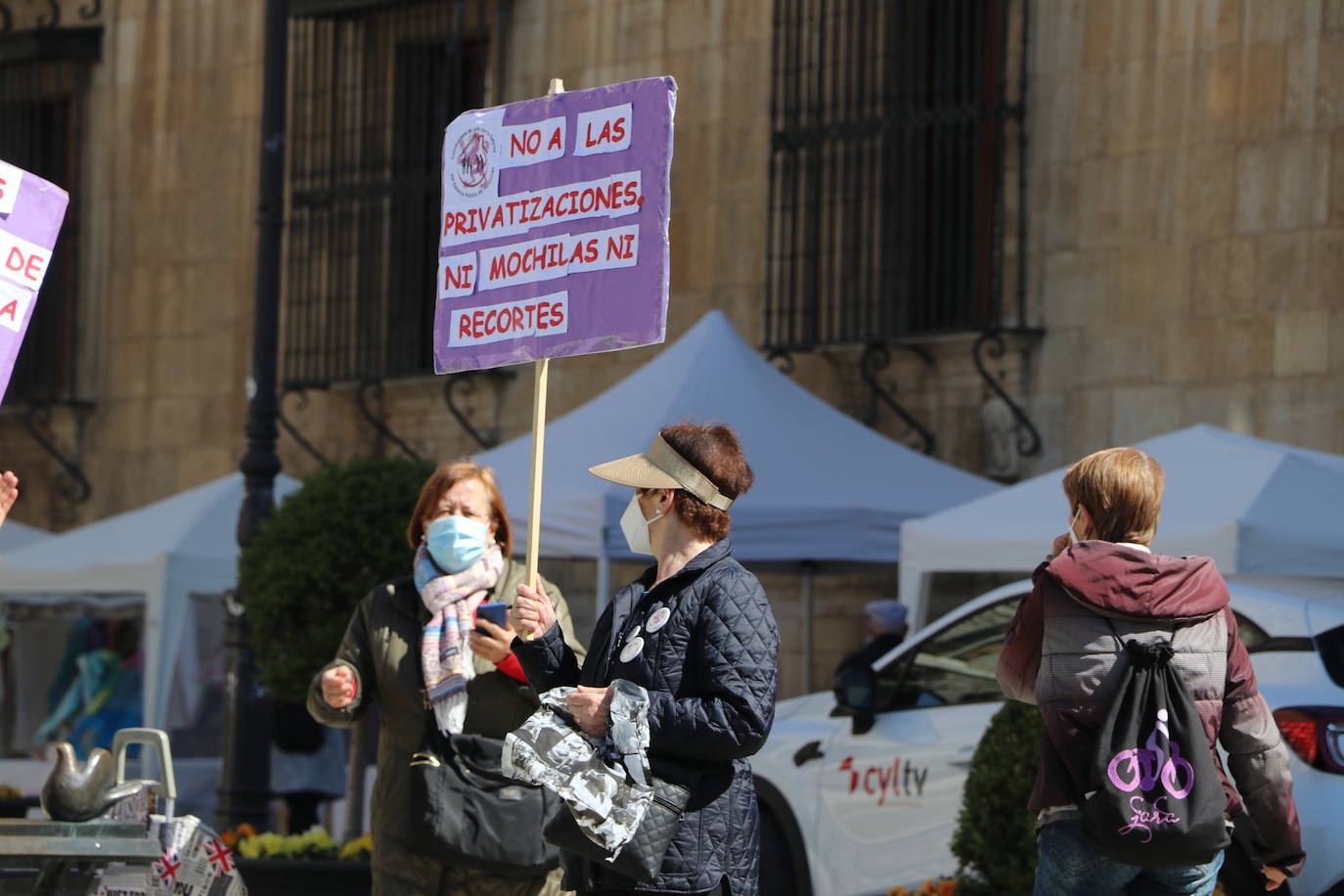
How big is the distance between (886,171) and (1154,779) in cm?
973

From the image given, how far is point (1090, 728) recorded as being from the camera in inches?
182

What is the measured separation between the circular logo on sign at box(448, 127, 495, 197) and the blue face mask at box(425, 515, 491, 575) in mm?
882

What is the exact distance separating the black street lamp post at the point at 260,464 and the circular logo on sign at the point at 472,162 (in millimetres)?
5897

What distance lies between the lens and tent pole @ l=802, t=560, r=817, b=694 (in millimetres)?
13398

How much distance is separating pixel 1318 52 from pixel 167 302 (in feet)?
32.8

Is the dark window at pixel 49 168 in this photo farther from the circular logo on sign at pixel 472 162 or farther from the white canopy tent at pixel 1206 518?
the circular logo on sign at pixel 472 162

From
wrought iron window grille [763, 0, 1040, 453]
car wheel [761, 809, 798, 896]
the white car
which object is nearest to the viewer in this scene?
the white car

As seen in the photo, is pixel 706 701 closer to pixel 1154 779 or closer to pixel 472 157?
pixel 1154 779

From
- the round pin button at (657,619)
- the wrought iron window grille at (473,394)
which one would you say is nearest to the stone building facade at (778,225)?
the wrought iron window grille at (473,394)

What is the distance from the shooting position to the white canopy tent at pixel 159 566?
1331cm

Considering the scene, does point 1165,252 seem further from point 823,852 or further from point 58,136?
point 58,136

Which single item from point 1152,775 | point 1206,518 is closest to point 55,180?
point 1206,518

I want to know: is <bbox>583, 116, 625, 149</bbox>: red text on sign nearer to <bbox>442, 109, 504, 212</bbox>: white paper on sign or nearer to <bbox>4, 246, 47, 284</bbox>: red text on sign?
<bbox>442, 109, 504, 212</bbox>: white paper on sign

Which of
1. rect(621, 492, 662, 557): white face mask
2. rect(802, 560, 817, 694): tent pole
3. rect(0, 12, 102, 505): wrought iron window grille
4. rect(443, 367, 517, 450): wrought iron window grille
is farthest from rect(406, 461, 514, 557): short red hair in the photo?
rect(0, 12, 102, 505): wrought iron window grille
